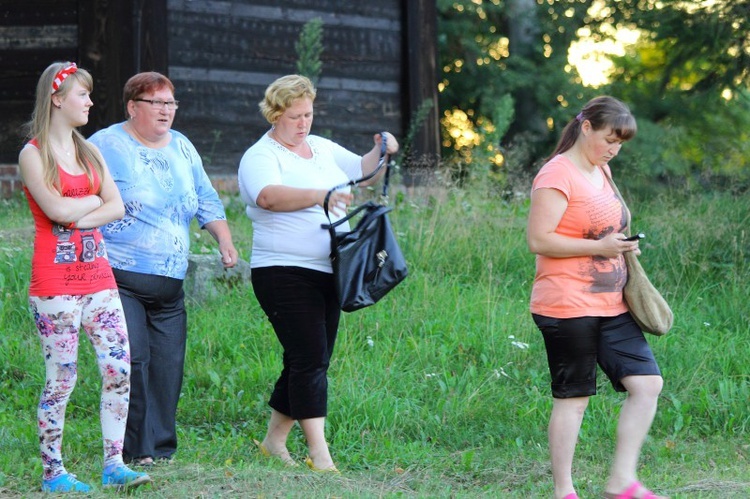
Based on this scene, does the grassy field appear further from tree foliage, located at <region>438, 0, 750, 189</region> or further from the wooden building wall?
tree foliage, located at <region>438, 0, 750, 189</region>

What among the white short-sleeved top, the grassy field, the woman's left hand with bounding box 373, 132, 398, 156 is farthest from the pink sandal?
the woman's left hand with bounding box 373, 132, 398, 156

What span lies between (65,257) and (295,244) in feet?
3.31

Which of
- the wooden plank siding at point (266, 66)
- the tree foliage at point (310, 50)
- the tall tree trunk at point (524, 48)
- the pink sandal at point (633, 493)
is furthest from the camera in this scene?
the tall tree trunk at point (524, 48)

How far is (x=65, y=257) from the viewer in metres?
4.30

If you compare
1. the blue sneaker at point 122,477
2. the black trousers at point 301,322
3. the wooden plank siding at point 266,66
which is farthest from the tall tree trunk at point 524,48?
the blue sneaker at point 122,477

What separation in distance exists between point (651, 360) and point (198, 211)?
223cm

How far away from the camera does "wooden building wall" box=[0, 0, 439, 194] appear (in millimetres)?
9266

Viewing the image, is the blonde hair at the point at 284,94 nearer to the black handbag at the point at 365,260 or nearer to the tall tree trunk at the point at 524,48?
the black handbag at the point at 365,260

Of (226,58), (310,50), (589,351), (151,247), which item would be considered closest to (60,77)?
(151,247)

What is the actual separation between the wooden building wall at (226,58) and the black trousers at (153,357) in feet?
15.5

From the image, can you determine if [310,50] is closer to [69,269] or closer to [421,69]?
[421,69]

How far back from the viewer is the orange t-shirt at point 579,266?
437cm

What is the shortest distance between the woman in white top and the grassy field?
0.39 m

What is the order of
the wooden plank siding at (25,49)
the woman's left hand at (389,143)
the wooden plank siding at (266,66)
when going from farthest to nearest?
the wooden plank siding at (266,66), the wooden plank siding at (25,49), the woman's left hand at (389,143)
